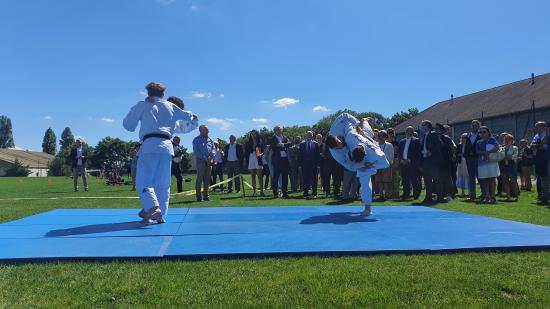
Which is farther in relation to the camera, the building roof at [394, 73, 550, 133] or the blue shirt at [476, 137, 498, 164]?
the building roof at [394, 73, 550, 133]

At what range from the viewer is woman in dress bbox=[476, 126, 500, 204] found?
10195mm

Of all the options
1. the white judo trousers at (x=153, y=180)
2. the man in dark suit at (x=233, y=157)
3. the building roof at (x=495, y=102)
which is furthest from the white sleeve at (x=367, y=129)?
the building roof at (x=495, y=102)

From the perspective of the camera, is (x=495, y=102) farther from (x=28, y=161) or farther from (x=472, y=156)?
(x=28, y=161)

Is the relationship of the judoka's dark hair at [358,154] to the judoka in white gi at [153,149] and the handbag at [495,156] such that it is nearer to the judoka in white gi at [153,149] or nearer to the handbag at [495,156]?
the judoka in white gi at [153,149]

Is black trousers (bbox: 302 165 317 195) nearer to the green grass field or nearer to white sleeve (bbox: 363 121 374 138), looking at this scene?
white sleeve (bbox: 363 121 374 138)

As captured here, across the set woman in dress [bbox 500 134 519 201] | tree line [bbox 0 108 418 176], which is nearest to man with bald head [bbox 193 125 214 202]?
woman in dress [bbox 500 134 519 201]

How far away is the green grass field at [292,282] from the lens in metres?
3.03

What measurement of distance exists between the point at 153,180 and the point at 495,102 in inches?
1680

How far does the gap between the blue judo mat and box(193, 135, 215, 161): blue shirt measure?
3401 mm

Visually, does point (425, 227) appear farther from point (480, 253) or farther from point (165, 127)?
point (165, 127)

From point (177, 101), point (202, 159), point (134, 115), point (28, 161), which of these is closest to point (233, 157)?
point (202, 159)

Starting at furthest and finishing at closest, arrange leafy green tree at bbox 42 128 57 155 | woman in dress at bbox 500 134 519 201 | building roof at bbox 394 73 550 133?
leafy green tree at bbox 42 128 57 155 → building roof at bbox 394 73 550 133 → woman in dress at bbox 500 134 519 201

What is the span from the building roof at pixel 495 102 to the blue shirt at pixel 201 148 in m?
30.2

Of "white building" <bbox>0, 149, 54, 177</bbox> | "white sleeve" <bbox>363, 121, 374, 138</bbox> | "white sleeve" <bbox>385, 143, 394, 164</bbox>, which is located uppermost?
"white building" <bbox>0, 149, 54, 177</bbox>
